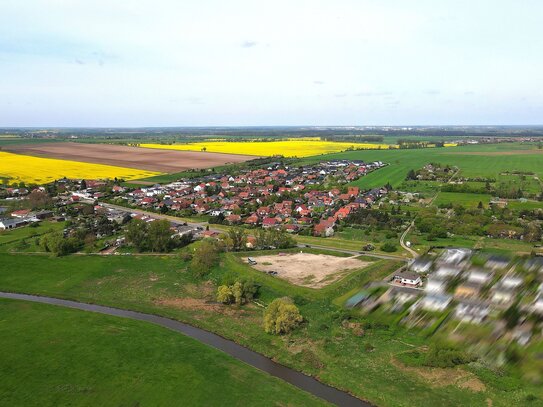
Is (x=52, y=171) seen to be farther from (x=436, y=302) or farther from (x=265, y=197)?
(x=436, y=302)

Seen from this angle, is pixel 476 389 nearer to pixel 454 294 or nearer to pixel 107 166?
pixel 454 294

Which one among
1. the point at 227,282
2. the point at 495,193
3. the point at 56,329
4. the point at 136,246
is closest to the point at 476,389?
the point at 227,282

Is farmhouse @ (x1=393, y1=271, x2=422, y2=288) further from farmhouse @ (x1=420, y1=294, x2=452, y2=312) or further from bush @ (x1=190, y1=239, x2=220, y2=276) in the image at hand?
bush @ (x1=190, y1=239, x2=220, y2=276)

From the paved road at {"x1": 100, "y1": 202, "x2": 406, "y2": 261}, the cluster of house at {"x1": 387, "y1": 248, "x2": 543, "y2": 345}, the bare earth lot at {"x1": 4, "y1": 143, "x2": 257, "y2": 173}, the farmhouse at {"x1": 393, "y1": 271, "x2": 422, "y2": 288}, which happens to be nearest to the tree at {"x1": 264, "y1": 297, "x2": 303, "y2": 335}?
the cluster of house at {"x1": 387, "y1": 248, "x2": 543, "y2": 345}

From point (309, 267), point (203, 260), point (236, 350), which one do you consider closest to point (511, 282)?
point (309, 267)

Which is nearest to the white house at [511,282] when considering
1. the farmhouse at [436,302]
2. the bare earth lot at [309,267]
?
the farmhouse at [436,302]

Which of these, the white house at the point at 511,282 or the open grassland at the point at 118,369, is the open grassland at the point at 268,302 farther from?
the white house at the point at 511,282
